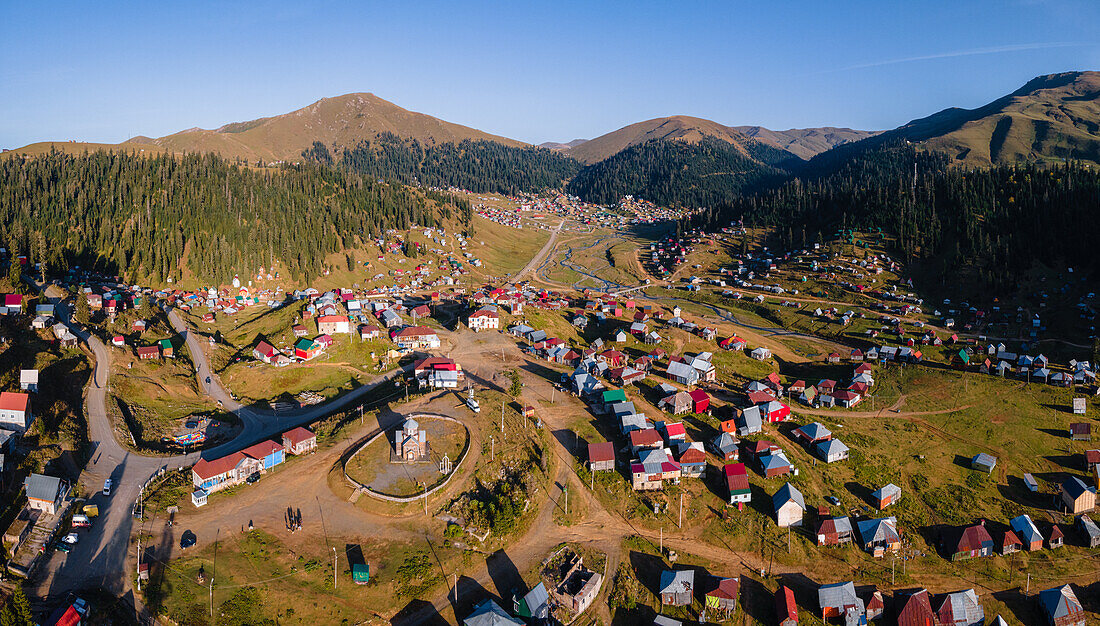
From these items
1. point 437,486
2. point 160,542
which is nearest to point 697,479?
point 437,486

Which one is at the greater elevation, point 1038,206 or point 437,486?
point 1038,206

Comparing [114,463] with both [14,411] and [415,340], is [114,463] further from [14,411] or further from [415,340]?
[415,340]

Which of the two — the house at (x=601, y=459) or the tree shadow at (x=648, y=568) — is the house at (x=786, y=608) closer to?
the tree shadow at (x=648, y=568)

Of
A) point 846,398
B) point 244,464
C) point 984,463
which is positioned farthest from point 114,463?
point 984,463

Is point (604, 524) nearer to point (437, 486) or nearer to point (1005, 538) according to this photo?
point (437, 486)

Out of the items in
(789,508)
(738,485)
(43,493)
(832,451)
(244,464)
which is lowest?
(789,508)

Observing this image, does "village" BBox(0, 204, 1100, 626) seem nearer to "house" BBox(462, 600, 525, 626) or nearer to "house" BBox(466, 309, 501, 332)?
"house" BBox(462, 600, 525, 626)

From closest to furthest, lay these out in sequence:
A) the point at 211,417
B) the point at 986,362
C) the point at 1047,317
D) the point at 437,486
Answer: the point at 437,486
the point at 211,417
the point at 986,362
the point at 1047,317
